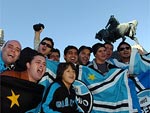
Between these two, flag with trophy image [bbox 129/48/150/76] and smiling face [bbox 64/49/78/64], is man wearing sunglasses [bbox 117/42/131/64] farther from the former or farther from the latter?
smiling face [bbox 64/49/78/64]

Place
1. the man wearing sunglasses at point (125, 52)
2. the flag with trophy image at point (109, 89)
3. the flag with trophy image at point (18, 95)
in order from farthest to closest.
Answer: the man wearing sunglasses at point (125, 52)
the flag with trophy image at point (109, 89)
the flag with trophy image at point (18, 95)

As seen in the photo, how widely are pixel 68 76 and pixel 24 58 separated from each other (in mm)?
598

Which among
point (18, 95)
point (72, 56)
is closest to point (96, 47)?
point (72, 56)

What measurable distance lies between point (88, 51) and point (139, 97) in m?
1.22

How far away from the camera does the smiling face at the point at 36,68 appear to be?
14.2 feet

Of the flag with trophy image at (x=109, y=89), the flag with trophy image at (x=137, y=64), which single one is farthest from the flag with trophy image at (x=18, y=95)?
the flag with trophy image at (x=137, y=64)

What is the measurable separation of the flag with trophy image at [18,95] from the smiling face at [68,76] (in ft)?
1.11

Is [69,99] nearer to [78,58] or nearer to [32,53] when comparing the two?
[32,53]

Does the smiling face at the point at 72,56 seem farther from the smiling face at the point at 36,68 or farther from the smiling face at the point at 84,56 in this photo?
the smiling face at the point at 36,68

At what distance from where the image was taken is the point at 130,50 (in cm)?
630

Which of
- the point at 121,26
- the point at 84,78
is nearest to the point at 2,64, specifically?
the point at 84,78

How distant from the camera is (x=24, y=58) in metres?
4.47

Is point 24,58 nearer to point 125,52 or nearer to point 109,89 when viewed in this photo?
point 109,89

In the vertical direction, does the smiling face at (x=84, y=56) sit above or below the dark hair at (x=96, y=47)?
below
